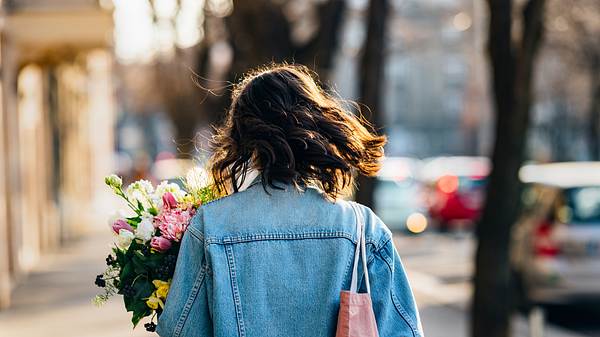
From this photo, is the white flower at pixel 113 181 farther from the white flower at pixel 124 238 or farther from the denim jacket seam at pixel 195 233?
the denim jacket seam at pixel 195 233

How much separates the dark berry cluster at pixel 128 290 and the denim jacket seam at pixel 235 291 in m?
0.60

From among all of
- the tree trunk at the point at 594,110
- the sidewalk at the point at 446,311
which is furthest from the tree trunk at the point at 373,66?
the tree trunk at the point at 594,110

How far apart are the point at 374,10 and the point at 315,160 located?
809 centimetres

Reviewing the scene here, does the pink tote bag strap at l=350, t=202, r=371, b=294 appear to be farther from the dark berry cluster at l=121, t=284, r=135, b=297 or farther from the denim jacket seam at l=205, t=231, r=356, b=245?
the dark berry cluster at l=121, t=284, r=135, b=297

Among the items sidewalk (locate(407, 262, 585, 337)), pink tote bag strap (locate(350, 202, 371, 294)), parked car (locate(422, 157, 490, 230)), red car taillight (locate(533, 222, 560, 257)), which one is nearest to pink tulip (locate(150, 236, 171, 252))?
pink tote bag strap (locate(350, 202, 371, 294))

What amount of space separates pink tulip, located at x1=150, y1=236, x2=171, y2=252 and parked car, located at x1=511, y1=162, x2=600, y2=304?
8.11 meters

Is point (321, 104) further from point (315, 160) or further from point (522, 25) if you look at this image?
point (522, 25)

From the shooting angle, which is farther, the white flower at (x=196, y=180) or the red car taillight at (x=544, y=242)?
the red car taillight at (x=544, y=242)

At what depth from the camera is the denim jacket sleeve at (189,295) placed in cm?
317

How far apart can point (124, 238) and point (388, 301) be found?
955 millimetres

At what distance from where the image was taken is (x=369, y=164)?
3.39m

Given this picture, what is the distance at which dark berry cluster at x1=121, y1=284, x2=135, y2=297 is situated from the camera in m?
3.61

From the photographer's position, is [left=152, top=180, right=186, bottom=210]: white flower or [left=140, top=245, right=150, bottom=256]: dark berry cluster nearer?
[left=140, top=245, right=150, bottom=256]: dark berry cluster

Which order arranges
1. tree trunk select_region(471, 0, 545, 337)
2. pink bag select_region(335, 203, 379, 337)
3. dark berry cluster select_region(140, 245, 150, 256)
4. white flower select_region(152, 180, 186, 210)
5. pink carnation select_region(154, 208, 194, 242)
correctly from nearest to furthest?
pink bag select_region(335, 203, 379, 337), pink carnation select_region(154, 208, 194, 242), dark berry cluster select_region(140, 245, 150, 256), white flower select_region(152, 180, 186, 210), tree trunk select_region(471, 0, 545, 337)
